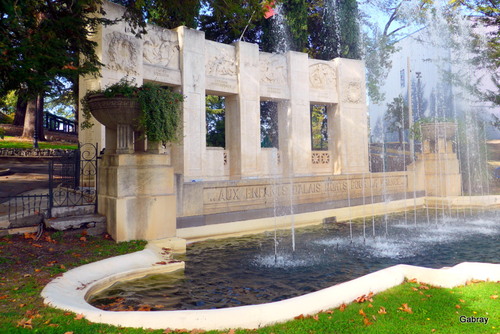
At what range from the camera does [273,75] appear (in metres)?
17.2

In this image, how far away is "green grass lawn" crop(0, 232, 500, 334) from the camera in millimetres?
3512

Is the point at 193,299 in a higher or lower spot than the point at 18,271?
lower

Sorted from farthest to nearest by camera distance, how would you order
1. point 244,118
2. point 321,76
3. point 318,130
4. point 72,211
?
point 318,130 < point 321,76 < point 244,118 < point 72,211

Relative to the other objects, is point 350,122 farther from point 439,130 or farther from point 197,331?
point 197,331

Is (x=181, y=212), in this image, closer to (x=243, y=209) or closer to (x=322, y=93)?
(x=243, y=209)

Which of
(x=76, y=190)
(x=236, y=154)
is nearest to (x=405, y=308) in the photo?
(x=76, y=190)

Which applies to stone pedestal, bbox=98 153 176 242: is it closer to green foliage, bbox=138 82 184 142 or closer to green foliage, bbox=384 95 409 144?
green foliage, bbox=138 82 184 142

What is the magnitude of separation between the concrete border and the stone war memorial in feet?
5.55

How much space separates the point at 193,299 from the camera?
4.96m

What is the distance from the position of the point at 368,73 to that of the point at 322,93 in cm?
1333

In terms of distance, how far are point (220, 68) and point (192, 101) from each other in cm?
216

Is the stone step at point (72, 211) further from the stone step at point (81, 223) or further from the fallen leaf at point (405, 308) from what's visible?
the fallen leaf at point (405, 308)

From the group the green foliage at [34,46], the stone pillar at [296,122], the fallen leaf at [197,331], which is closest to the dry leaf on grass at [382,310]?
the fallen leaf at [197,331]

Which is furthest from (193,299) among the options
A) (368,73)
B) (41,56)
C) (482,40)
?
(368,73)
